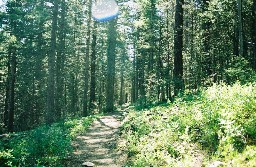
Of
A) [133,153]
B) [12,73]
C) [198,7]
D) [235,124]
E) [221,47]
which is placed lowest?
[133,153]

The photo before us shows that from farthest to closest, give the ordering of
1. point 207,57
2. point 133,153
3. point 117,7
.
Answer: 1. point 117,7
2. point 207,57
3. point 133,153

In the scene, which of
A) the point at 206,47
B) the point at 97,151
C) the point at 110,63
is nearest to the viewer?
the point at 97,151

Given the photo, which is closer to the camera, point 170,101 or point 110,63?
point 170,101

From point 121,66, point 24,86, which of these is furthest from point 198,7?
point 121,66

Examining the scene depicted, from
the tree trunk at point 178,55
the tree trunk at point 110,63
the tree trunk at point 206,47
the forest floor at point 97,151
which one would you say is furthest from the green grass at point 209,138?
the tree trunk at point 110,63

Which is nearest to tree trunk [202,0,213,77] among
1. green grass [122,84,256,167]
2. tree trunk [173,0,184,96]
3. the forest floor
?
tree trunk [173,0,184,96]

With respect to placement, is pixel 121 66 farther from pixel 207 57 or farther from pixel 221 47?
pixel 207 57

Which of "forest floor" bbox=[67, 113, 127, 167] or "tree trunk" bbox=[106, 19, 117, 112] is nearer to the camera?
"forest floor" bbox=[67, 113, 127, 167]

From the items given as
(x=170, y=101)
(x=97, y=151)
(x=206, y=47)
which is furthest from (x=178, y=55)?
(x=97, y=151)

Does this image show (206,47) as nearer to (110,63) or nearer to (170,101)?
(170,101)

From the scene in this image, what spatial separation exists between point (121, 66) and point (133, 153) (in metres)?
54.0

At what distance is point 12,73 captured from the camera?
3262cm

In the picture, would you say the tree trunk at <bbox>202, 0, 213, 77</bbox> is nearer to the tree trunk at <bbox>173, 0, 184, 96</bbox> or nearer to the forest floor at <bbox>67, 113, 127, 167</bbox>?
the tree trunk at <bbox>173, 0, 184, 96</bbox>

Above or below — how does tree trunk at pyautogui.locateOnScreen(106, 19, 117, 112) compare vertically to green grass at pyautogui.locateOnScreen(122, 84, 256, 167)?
above
